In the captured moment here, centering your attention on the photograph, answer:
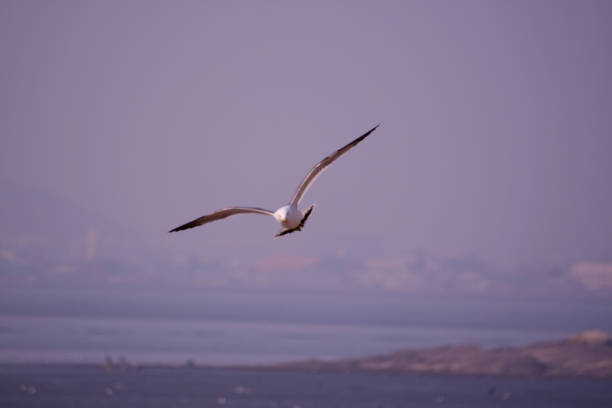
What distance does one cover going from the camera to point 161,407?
589 ft

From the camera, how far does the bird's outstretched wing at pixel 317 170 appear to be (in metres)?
20.7

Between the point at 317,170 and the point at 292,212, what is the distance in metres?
1.09

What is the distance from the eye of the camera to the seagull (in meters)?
20.4

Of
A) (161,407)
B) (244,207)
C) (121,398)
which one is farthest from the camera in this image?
(121,398)

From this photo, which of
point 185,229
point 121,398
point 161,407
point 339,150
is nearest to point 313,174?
point 339,150

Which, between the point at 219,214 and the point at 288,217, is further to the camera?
the point at 219,214

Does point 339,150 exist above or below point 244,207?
above

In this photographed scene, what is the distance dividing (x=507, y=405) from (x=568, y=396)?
1798 cm

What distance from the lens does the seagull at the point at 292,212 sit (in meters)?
20.4

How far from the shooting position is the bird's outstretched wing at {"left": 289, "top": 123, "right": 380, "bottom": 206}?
2073cm

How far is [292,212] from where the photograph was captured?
2058 centimetres

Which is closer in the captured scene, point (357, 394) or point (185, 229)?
point (185, 229)

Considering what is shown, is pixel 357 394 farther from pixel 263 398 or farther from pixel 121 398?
pixel 121 398

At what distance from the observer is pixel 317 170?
68.7 ft
